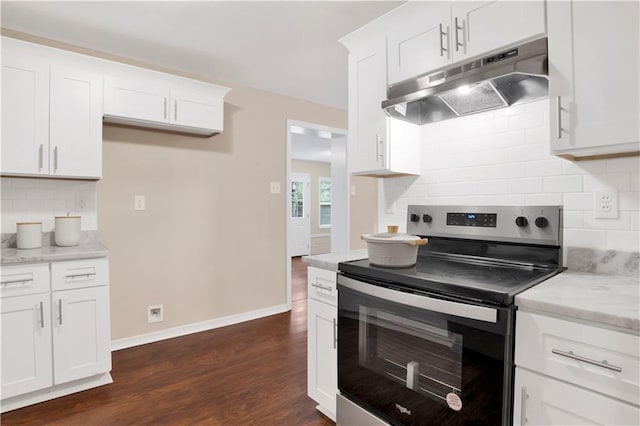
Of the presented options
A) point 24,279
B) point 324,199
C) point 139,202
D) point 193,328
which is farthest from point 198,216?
point 324,199

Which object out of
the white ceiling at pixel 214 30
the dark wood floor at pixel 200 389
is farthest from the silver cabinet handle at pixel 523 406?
the white ceiling at pixel 214 30

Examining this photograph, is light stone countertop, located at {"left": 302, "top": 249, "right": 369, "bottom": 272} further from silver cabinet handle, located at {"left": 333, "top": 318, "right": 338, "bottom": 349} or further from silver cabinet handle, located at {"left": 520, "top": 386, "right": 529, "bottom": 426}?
silver cabinet handle, located at {"left": 520, "top": 386, "right": 529, "bottom": 426}

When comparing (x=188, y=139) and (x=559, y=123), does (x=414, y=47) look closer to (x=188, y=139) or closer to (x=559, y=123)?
(x=559, y=123)

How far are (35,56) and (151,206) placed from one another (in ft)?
4.16

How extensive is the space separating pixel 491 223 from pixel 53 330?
8.28 ft

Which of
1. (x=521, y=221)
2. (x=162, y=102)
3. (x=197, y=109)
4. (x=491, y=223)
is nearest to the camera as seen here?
(x=521, y=221)

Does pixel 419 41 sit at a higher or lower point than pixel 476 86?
higher

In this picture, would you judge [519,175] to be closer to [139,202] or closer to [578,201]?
[578,201]

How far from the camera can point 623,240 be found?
1394 millimetres

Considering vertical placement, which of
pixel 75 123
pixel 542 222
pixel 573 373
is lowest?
pixel 573 373

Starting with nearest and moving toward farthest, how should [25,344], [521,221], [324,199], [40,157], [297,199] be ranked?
1. [521,221]
2. [25,344]
3. [40,157]
4. [297,199]
5. [324,199]

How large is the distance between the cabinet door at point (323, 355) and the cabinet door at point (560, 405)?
839 mm

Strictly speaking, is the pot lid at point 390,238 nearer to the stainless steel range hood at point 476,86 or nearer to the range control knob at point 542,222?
the range control knob at point 542,222

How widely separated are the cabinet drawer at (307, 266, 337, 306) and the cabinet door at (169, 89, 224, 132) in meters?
1.72
